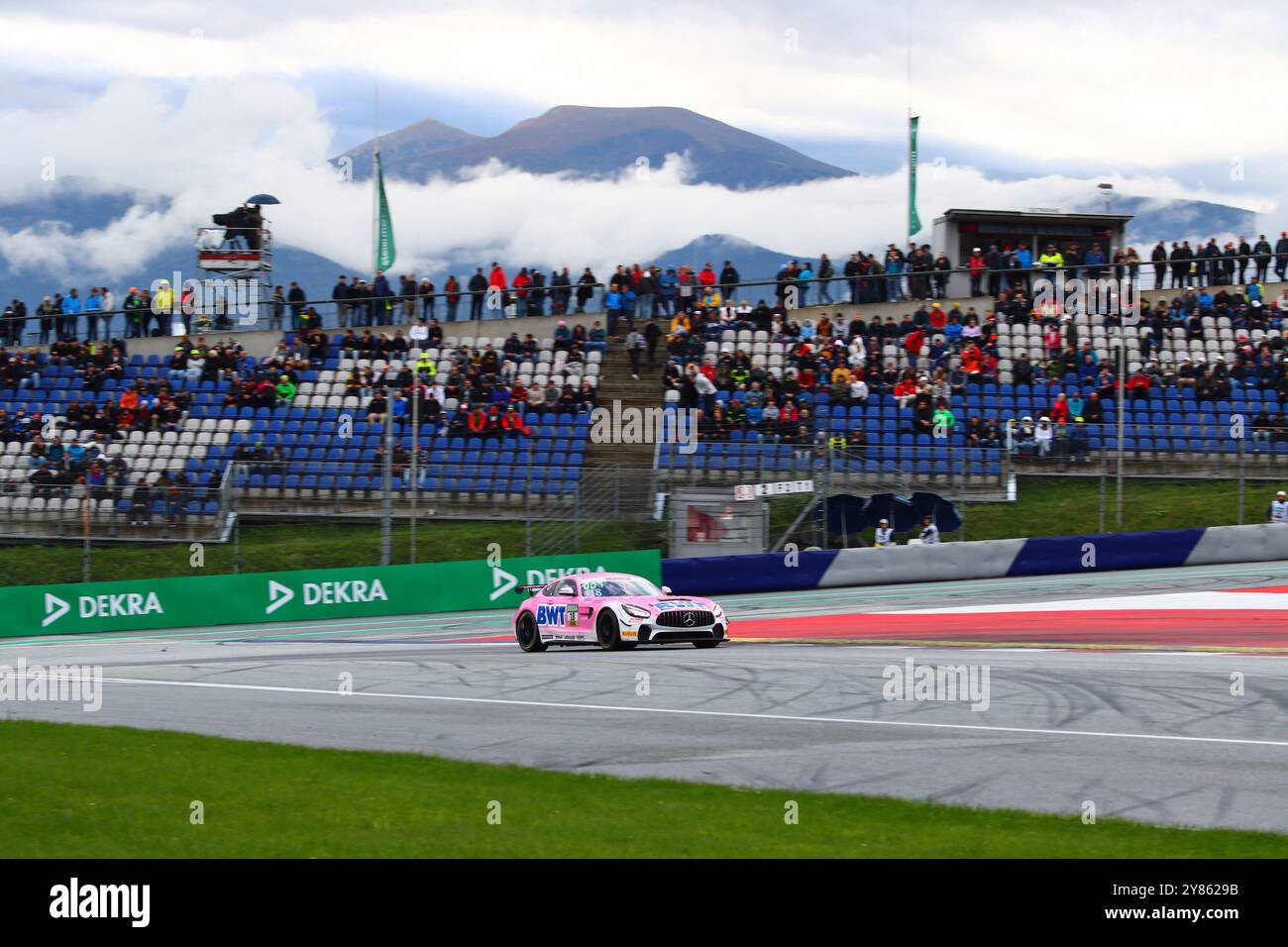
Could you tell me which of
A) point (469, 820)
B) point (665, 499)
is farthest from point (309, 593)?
point (469, 820)

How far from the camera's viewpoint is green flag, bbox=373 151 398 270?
36.8m

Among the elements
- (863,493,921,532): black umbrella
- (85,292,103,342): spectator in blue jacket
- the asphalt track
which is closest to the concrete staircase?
(863,493,921,532): black umbrella

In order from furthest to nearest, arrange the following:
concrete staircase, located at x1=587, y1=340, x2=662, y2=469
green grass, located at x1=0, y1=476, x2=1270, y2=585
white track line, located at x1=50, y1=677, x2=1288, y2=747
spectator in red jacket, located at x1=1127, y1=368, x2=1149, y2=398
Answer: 1. concrete staircase, located at x1=587, y1=340, x2=662, y2=469
2. spectator in red jacket, located at x1=1127, y1=368, x2=1149, y2=398
3. green grass, located at x1=0, y1=476, x2=1270, y2=585
4. white track line, located at x1=50, y1=677, x2=1288, y2=747

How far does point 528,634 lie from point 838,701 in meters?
8.41

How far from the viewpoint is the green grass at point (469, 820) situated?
26.3 feet

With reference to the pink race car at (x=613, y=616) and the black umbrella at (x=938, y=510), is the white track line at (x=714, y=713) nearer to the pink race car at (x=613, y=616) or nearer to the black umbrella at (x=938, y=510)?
the pink race car at (x=613, y=616)

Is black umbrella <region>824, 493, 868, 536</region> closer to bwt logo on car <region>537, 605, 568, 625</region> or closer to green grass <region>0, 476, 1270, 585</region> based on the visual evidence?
green grass <region>0, 476, 1270, 585</region>

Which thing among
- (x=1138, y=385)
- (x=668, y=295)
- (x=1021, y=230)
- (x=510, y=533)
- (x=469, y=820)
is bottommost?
(x=510, y=533)

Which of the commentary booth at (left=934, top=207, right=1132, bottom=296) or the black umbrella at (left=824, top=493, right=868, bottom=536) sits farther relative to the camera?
the commentary booth at (left=934, top=207, right=1132, bottom=296)

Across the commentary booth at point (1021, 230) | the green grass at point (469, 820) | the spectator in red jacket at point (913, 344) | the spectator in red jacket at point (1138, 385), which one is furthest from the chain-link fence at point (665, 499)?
the green grass at point (469, 820)

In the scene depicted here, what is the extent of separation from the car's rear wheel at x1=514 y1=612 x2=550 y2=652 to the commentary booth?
87.9 feet

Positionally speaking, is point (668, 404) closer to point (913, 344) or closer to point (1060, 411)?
point (913, 344)

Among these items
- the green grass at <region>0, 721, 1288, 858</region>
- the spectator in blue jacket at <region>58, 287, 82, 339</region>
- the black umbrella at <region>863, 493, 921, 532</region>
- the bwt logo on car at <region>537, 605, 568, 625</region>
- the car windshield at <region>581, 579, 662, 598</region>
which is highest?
the spectator in blue jacket at <region>58, 287, 82, 339</region>

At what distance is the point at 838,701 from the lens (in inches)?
571
